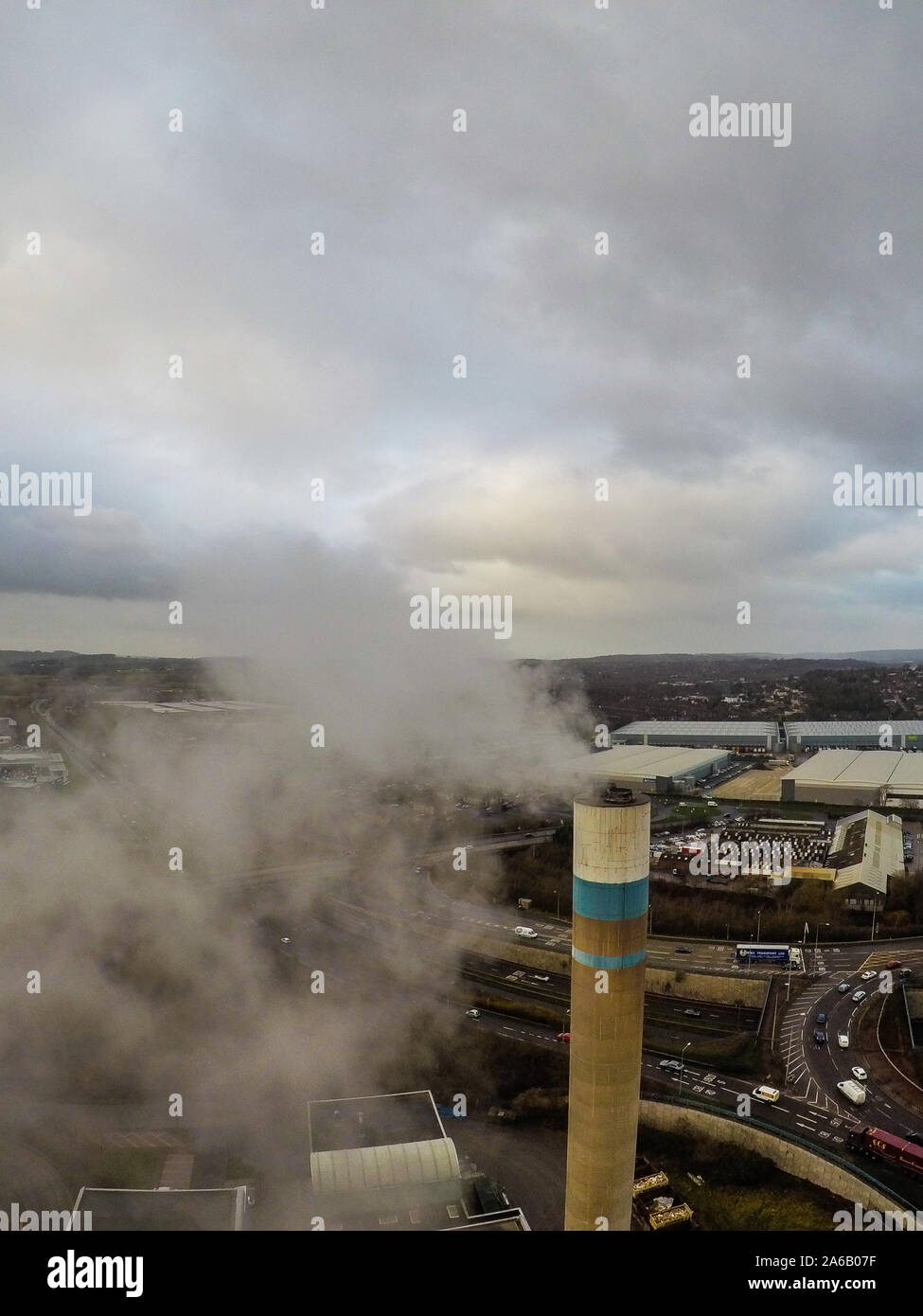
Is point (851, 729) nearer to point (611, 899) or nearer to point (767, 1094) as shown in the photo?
point (767, 1094)

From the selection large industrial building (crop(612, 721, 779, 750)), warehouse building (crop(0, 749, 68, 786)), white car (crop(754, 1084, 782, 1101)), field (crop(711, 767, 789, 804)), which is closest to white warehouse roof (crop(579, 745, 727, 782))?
large industrial building (crop(612, 721, 779, 750))

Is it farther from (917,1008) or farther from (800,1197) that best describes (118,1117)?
(917,1008)

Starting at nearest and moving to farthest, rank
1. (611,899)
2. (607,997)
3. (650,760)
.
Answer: (611,899), (607,997), (650,760)

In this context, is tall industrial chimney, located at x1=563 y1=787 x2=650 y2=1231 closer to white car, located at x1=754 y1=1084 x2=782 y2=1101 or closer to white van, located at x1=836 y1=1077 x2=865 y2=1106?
white car, located at x1=754 y1=1084 x2=782 y2=1101

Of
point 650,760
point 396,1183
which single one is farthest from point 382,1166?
point 650,760

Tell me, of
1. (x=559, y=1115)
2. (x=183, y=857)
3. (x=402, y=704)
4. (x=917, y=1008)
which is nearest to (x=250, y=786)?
(x=183, y=857)

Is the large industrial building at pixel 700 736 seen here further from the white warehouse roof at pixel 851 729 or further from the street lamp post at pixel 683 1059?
the street lamp post at pixel 683 1059
